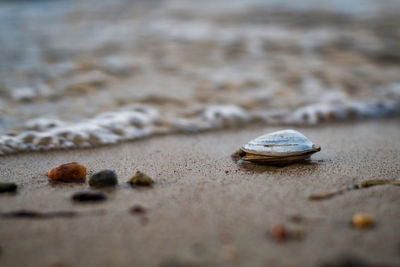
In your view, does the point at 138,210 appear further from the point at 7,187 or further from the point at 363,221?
the point at 363,221

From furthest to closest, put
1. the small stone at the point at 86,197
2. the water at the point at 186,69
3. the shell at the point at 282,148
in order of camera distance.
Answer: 1. the water at the point at 186,69
2. the shell at the point at 282,148
3. the small stone at the point at 86,197

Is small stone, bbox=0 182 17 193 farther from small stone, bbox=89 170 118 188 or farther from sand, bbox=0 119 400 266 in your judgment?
small stone, bbox=89 170 118 188

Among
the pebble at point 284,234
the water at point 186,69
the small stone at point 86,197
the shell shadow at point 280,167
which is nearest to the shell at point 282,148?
the shell shadow at point 280,167

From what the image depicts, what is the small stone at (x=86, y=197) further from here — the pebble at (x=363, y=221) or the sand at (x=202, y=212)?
the pebble at (x=363, y=221)

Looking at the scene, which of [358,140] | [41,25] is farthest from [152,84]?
[41,25]

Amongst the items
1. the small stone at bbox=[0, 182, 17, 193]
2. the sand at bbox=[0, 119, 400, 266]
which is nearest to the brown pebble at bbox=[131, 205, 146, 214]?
the sand at bbox=[0, 119, 400, 266]
